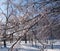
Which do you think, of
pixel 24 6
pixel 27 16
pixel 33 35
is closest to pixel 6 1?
pixel 24 6

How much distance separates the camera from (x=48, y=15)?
2146 millimetres

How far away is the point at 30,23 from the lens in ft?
6.68

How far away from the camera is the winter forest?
2.04 metres

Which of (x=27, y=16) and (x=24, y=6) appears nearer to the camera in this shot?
(x=27, y=16)

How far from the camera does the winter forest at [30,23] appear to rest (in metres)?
2.04

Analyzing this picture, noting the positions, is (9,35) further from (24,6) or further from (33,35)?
(24,6)

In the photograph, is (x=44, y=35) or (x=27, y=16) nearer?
(x=27, y=16)

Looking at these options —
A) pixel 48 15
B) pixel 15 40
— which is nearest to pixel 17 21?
pixel 15 40

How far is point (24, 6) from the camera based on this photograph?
2.22 meters

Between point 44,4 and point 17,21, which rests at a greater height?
point 44,4

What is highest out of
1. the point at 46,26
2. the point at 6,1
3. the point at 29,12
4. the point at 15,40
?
the point at 6,1

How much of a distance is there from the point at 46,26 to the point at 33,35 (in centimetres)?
17

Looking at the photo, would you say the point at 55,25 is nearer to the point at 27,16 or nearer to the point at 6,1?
the point at 27,16

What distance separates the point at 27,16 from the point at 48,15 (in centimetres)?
24
